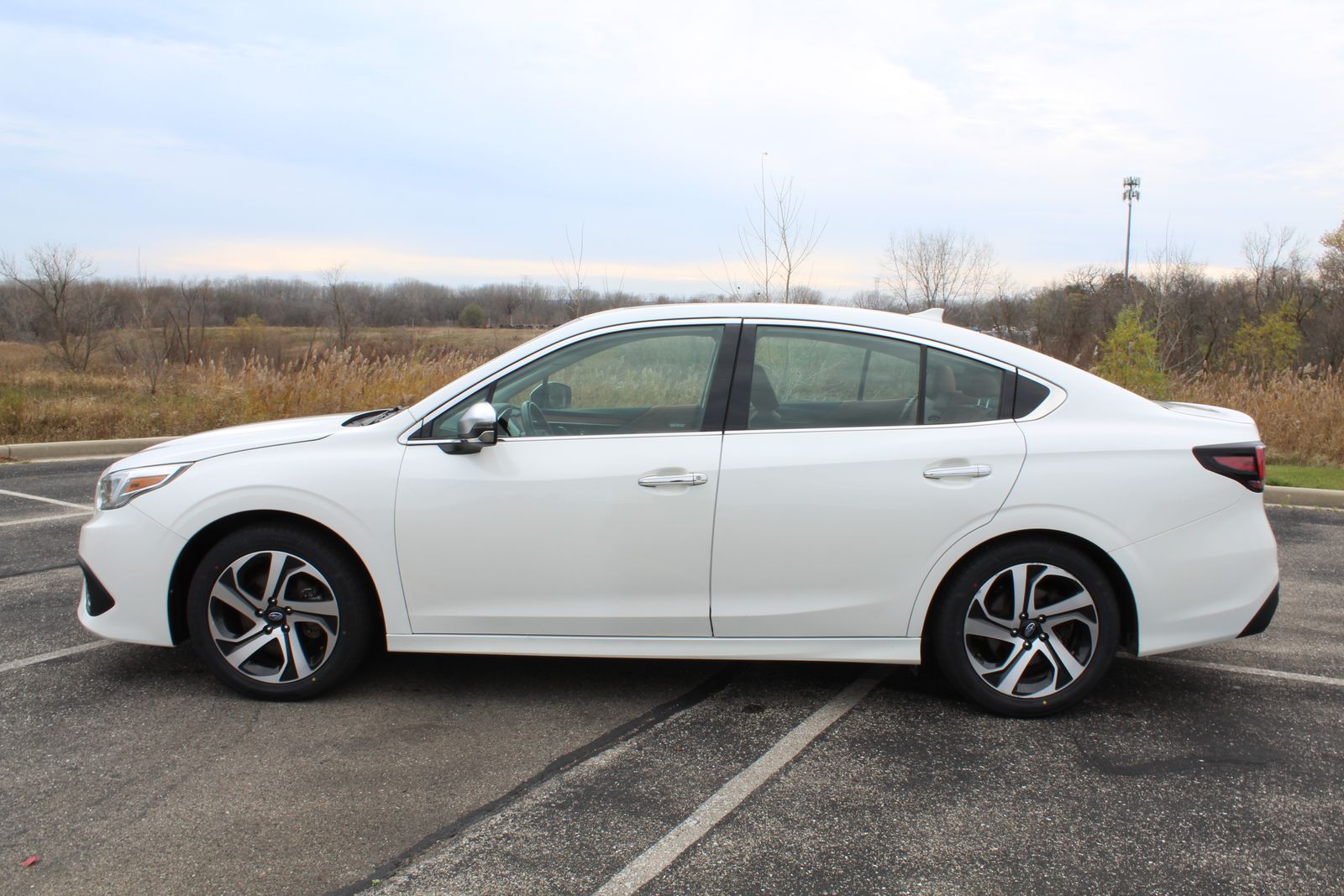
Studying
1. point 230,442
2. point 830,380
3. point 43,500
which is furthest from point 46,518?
point 830,380

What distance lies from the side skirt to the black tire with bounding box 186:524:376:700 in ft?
1.72

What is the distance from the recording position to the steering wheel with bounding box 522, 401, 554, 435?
4039 millimetres

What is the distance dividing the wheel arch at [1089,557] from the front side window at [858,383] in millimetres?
496

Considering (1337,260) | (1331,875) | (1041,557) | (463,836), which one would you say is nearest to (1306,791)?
(1331,875)

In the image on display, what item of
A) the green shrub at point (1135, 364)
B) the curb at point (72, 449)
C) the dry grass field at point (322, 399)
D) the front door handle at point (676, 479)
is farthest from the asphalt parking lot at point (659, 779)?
the green shrub at point (1135, 364)

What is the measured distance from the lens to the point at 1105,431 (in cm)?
387

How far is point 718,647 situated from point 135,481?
257cm

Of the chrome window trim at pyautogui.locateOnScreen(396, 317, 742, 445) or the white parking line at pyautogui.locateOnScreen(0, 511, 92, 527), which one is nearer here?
the chrome window trim at pyautogui.locateOnScreen(396, 317, 742, 445)

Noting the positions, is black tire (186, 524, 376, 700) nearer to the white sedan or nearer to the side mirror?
the white sedan

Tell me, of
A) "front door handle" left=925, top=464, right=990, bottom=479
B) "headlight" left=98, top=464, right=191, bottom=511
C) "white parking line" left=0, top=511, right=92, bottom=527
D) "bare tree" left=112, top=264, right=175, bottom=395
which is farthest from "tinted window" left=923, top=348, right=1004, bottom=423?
"bare tree" left=112, top=264, right=175, bottom=395

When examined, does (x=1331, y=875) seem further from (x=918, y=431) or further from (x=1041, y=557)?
(x=918, y=431)

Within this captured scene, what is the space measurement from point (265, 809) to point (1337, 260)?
5485 cm

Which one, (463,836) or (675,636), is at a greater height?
(675,636)

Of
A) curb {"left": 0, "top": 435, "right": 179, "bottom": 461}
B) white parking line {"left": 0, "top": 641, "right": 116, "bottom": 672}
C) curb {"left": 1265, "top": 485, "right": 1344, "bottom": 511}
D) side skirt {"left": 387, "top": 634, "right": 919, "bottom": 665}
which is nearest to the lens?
side skirt {"left": 387, "top": 634, "right": 919, "bottom": 665}
